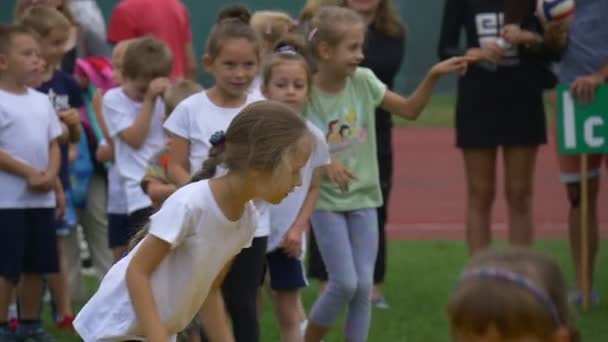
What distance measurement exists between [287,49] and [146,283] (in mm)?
2579

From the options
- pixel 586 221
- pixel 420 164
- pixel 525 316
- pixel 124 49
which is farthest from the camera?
pixel 420 164

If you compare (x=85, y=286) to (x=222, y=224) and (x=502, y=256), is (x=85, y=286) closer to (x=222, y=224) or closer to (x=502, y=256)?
(x=222, y=224)

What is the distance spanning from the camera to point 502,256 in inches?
118

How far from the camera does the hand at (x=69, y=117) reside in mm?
8203

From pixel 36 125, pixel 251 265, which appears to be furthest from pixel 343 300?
pixel 36 125

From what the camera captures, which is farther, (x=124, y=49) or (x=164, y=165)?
(x=124, y=49)

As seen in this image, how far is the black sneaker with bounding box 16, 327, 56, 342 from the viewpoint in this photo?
25.4 feet

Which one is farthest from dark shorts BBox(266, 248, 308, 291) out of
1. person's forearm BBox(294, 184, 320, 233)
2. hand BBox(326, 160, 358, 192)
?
hand BBox(326, 160, 358, 192)

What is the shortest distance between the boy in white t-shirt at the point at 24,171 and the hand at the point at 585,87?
310 cm

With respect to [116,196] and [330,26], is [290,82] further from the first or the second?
[116,196]

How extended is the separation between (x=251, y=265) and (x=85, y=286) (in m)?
3.77

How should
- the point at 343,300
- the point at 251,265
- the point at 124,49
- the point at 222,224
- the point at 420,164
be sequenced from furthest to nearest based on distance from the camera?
the point at 420,164 → the point at 124,49 → the point at 343,300 → the point at 251,265 → the point at 222,224

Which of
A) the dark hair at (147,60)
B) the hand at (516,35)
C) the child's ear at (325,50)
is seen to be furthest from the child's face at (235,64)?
the hand at (516,35)

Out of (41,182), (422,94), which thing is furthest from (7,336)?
(422,94)
